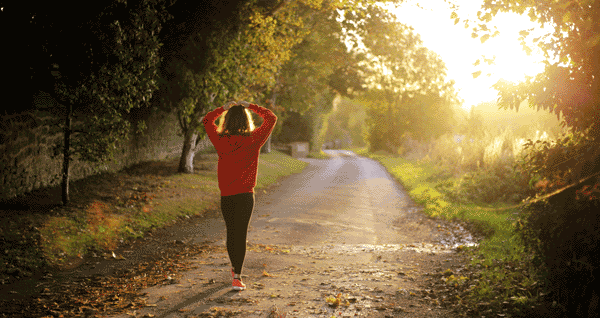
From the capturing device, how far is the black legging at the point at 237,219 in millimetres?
5968

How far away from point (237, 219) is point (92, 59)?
18.6 feet

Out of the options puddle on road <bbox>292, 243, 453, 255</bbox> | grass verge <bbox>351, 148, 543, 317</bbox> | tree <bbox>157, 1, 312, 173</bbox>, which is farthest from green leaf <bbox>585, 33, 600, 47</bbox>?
tree <bbox>157, 1, 312, 173</bbox>

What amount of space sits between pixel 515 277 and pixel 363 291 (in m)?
2.02

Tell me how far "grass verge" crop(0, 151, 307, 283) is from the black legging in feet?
10.5

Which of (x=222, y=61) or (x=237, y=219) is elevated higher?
(x=222, y=61)

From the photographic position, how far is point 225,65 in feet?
53.0

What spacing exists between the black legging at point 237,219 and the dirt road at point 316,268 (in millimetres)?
451

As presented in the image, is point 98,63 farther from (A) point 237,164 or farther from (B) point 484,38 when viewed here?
(B) point 484,38

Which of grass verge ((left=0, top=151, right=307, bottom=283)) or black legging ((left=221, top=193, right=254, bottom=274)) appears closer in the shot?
black legging ((left=221, top=193, right=254, bottom=274))

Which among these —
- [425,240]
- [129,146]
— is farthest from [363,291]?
[129,146]

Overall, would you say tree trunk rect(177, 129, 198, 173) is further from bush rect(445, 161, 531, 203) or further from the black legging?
the black legging

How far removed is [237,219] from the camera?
237 inches

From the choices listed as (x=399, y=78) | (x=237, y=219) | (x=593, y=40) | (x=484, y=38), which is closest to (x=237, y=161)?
(x=237, y=219)

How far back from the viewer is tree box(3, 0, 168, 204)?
9.21 meters
